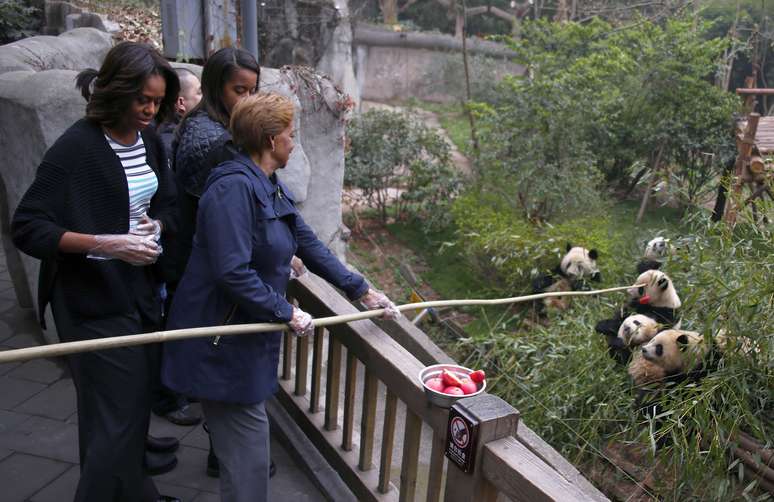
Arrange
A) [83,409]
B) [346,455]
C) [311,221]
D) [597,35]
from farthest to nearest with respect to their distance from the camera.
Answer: [597,35] → [311,221] → [346,455] → [83,409]

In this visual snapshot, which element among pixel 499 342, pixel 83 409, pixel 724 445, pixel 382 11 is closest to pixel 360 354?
pixel 83 409

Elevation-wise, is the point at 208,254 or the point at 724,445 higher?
the point at 208,254

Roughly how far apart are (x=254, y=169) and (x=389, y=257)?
642cm

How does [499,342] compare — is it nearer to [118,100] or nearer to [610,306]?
[610,306]

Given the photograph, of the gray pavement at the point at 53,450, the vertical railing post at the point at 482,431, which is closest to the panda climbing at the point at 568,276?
the gray pavement at the point at 53,450

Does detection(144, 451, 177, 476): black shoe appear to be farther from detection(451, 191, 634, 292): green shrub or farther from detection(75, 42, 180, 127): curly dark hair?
detection(451, 191, 634, 292): green shrub

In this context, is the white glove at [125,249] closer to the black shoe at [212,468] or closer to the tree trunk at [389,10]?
the black shoe at [212,468]

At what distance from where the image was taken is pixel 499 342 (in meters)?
5.44

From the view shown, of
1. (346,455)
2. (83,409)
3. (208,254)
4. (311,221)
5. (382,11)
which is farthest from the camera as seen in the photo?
(382,11)

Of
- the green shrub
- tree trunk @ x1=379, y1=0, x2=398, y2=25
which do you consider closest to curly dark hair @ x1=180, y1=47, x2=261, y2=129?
the green shrub

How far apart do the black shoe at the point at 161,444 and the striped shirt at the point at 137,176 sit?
1074 mm

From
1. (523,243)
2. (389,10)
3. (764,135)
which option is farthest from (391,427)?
(389,10)

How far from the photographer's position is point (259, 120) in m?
2.19

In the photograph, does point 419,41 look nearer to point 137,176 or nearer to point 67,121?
point 67,121
